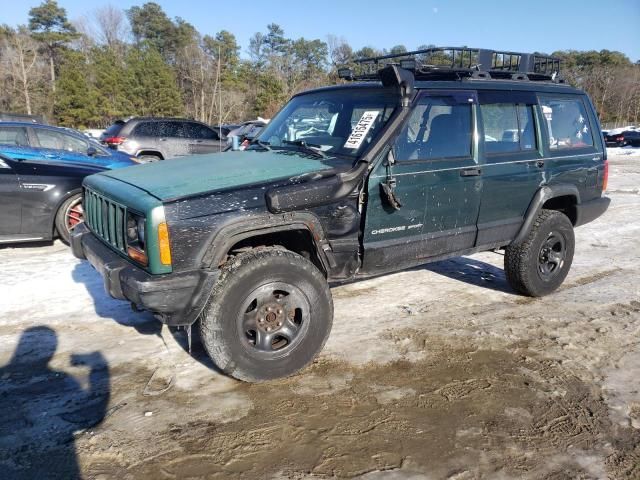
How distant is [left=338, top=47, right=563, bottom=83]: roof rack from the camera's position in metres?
4.50

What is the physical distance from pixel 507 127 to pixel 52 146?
6.95 metres

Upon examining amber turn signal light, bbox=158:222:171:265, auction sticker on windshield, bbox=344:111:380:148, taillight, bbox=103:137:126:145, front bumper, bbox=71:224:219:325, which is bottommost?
front bumper, bbox=71:224:219:325

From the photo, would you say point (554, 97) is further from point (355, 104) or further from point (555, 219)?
point (355, 104)

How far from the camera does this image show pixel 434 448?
282cm

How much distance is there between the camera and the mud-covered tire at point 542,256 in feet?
16.4

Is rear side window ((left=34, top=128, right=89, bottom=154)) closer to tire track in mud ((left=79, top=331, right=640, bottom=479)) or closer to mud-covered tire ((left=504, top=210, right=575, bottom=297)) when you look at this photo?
tire track in mud ((left=79, top=331, right=640, bottom=479))

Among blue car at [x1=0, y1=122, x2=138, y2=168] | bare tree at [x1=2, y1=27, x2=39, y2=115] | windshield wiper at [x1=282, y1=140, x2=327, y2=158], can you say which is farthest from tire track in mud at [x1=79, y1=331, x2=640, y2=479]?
bare tree at [x1=2, y1=27, x2=39, y2=115]

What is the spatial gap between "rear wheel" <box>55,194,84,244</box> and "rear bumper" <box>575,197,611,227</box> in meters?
5.73

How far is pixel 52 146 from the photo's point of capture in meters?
8.23

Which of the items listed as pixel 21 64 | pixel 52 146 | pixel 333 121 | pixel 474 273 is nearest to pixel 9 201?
pixel 52 146

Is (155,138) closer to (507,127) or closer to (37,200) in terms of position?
(37,200)

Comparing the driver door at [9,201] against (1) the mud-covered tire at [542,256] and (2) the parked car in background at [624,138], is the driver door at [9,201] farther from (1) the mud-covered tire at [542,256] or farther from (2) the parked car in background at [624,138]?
(2) the parked car in background at [624,138]

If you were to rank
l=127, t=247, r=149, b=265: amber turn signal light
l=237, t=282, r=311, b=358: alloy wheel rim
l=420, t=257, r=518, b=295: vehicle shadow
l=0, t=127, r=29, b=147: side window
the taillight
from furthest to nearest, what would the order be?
the taillight
l=0, t=127, r=29, b=147: side window
l=420, t=257, r=518, b=295: vehicle shadow
l=237, t=282, r=311, b=358: alloy wheel rim
l=127, t=247, r=149, b=265: amber turn signal light

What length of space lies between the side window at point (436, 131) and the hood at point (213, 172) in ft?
2.29
